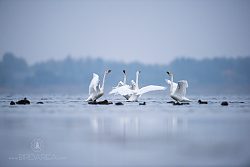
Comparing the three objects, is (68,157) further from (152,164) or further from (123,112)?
(123,112)

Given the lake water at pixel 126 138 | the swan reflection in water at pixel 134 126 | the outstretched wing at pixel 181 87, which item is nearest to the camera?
the lake water at pixel 126 138

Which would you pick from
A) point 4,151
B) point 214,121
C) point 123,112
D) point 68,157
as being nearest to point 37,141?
point 4,151

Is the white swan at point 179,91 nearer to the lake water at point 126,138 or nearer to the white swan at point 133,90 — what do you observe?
the white swan at point 133,90

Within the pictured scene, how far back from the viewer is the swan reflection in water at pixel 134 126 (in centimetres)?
2155

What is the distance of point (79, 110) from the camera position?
33281 mm

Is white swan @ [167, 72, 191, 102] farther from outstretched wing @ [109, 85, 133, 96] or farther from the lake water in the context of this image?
outstretched wing @ [109, 85, 133, 96]

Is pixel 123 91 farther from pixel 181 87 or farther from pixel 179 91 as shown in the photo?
pixel 181 87

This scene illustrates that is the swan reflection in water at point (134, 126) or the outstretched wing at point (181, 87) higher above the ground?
the outstretched wing at point (181, 87)

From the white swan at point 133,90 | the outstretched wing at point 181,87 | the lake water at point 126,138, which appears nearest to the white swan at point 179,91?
the outstretched wing at point 181,87

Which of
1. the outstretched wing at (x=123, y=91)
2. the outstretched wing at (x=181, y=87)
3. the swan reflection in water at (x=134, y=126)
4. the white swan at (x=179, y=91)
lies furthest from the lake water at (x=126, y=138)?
the outstretched wing at (x=123, y=91)

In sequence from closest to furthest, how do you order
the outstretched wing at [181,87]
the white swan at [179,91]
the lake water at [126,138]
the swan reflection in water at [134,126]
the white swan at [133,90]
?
the lake water at [126,138]
the swan reflection in water at [134,126]
the outstretched wing at [181,87]
the white swan at [179,91]
the white swan at [133,90]

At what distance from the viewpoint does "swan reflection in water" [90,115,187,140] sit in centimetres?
2155

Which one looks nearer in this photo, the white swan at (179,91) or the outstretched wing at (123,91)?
the white swan at (179,91)

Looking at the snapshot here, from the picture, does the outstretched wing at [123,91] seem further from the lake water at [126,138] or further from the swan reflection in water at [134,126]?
the swan reflection in water at [134,126]
